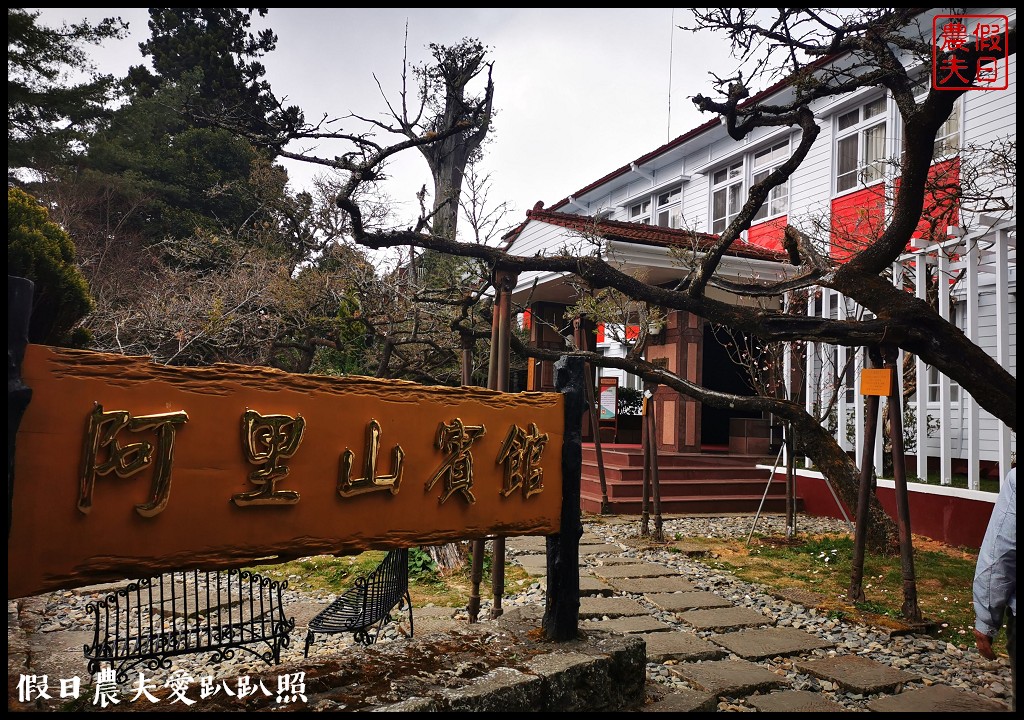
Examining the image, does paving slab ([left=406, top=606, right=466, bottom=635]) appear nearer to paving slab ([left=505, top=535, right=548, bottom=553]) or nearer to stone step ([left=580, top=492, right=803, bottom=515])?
paving slab ([left=505, top=535, right=548, bottom=553])

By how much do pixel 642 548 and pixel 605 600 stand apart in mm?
2047

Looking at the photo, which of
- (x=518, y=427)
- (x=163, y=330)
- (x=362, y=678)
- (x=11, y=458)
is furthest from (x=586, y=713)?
(x=163, y=330)

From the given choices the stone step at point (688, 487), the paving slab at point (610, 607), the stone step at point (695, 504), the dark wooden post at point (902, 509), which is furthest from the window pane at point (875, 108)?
the paving slab at point (610, 607)

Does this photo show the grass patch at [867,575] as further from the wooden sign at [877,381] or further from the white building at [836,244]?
the wooden sign at [877,381]

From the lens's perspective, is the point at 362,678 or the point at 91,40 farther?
the point at 91,40

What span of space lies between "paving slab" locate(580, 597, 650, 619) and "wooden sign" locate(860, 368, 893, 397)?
2507 millimetres

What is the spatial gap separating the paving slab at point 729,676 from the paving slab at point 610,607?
991mm

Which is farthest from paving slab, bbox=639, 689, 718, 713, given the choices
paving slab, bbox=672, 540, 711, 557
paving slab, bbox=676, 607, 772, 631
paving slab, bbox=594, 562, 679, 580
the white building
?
the white building

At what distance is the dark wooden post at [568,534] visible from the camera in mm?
3486

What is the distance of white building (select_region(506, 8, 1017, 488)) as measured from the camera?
302 inches

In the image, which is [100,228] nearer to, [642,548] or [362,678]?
[642,548]

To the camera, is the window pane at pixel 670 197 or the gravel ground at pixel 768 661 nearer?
the gravel ground at pixel 768 661

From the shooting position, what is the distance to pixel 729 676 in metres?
Answer: 4.12

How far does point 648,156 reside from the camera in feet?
57.6
